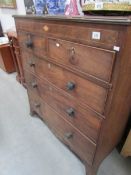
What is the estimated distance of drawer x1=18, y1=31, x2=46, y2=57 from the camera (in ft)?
3.24

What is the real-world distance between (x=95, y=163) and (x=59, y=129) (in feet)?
1.33

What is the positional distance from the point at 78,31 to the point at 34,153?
1209 mm

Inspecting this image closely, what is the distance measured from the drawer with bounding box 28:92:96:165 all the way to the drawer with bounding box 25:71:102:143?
6cm

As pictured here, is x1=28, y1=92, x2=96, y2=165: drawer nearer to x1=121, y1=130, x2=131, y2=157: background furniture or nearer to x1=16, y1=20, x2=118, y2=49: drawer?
x1=121, y1=130, x2=131, y2=157: background furniture

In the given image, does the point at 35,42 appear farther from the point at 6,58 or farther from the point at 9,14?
the point at 9,14

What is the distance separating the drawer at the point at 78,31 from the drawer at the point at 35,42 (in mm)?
51

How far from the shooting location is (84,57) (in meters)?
0.71

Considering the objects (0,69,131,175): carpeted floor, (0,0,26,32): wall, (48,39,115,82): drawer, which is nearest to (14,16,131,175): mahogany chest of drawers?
(48,39,115,82): drawer

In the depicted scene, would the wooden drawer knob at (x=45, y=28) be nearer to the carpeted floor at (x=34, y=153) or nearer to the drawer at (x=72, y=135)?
the drawer at (x=72, y=135)

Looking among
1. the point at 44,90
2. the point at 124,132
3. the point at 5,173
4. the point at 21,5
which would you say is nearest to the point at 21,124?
the point at 5,173

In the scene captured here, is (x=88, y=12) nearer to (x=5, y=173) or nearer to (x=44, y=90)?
(x=44, y=90)

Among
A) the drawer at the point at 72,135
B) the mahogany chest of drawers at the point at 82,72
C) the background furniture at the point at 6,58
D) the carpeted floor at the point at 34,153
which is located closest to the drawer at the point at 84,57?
the mahogany chest of drawers at the point at 82,72

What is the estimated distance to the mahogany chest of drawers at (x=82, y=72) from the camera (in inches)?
23.5

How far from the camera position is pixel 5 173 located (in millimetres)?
1238
